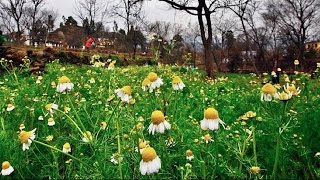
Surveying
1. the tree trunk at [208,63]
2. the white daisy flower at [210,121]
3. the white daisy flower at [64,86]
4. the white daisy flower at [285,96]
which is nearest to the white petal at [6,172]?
the white daisy flower at [64,86]

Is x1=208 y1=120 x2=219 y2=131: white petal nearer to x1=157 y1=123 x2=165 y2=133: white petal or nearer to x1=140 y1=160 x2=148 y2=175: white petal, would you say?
x1=157 y1=123 x2=165 y2=133: white petal

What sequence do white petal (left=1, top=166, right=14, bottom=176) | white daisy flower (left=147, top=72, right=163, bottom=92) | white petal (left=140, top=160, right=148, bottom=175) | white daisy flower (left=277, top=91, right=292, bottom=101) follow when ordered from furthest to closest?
1. white petal (left=1, top=166, right=14, bottom=176)
2. white daisy flower (left=147, top=72, right=163, bottom=92)
3. white daisy flower (left=277, top=91, right=292, bottom=101)
4. white petal (left=140, top=160, right=148, bottom=175)

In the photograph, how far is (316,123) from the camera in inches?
124

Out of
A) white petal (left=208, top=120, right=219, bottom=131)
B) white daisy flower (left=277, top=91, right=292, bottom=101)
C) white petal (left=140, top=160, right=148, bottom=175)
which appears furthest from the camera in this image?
white daisy flower (left=277, top=91, right=292, bottom=101)

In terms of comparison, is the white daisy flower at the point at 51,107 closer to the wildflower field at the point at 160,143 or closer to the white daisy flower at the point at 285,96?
the wildflower field at the point at 160,143

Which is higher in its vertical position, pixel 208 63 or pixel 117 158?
pixel 208 63

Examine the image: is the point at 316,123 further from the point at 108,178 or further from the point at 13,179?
the point at 13,179

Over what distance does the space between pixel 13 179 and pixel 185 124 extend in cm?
155

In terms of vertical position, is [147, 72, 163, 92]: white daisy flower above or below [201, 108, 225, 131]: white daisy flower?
above

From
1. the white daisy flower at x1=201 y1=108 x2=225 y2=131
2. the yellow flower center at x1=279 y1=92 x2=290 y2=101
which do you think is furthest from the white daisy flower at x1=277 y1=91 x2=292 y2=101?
the white daisy flower at x1=201 y1=108 x2=225 y2=131

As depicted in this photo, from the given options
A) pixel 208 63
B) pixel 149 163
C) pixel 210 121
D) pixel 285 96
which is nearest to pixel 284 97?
pixel 285 96

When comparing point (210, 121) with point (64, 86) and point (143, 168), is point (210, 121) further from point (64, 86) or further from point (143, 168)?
point (64, 86)

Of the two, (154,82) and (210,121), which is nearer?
(210,121)

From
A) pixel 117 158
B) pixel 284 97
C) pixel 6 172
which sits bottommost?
pixel 6 172
